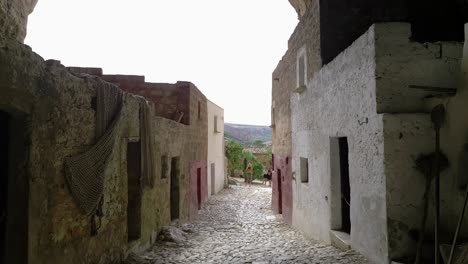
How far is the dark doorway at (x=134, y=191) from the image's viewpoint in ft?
20.7

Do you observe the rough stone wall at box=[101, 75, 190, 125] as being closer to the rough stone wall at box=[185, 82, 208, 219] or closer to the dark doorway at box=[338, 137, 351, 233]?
the rough stone wall at box=[185, 82, 208, 219]

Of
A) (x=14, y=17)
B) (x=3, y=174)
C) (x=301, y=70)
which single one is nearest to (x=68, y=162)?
(x=3, y=174)

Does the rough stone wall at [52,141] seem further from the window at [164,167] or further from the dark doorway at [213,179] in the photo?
the dark doorway at [213,179]

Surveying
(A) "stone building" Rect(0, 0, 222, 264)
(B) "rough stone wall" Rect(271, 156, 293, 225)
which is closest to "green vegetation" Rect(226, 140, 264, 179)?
(B) "rough stone wall" Rect(271, 156, 293, 225)

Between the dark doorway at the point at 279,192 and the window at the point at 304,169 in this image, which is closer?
the window at the point at 304,169

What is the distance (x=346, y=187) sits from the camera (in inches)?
248

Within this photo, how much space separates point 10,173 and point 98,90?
1781mm

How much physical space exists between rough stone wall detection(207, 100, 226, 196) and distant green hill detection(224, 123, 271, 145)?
37126 millimetres

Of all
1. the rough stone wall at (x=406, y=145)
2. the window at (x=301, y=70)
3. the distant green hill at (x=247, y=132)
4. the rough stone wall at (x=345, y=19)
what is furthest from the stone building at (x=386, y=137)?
the distant green hill at (x=247, y=132)

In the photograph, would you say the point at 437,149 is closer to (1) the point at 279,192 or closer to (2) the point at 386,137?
(2) the point at 386,137

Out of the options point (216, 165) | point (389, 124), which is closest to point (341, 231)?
point (389, 124)

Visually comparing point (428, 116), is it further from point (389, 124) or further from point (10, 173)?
point (10, 173)

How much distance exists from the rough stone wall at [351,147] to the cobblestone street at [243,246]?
1.44 ft

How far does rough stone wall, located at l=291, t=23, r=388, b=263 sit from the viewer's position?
4.46 m
